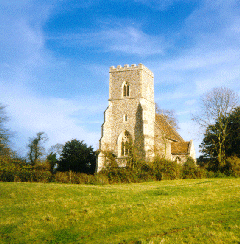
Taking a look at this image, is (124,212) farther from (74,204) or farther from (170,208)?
(74,204)

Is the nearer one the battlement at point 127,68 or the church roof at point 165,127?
the battlement at point 127,68

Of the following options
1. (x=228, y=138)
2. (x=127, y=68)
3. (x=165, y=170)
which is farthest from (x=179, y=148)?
(x=127, y=68)

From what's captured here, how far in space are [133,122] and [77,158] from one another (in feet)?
30.0

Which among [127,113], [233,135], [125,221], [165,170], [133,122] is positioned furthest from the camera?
[127,113]

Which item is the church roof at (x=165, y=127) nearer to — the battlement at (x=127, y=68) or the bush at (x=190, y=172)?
the battlement at (x=127, y=68)

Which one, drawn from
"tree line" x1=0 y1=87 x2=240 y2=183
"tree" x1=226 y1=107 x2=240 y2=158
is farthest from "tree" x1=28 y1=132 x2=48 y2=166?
"tree" x1=226 y1=107 x2=240 y2=158

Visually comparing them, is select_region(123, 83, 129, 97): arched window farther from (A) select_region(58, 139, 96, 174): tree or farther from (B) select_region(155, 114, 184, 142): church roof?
(A) select_region(58, 139, 96, 174): tree

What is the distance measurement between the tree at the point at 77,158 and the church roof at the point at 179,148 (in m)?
11.0

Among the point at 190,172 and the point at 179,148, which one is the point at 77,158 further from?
the point at 190,172

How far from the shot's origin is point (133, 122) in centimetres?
3547

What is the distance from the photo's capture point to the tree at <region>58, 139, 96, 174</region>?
37.4m

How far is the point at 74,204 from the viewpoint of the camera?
1028cm

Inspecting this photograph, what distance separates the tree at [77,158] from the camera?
3738 centimetres

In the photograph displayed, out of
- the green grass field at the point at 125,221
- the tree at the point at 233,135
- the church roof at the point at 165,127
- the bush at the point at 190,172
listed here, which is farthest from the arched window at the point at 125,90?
the green grass field at the point at 125,221
